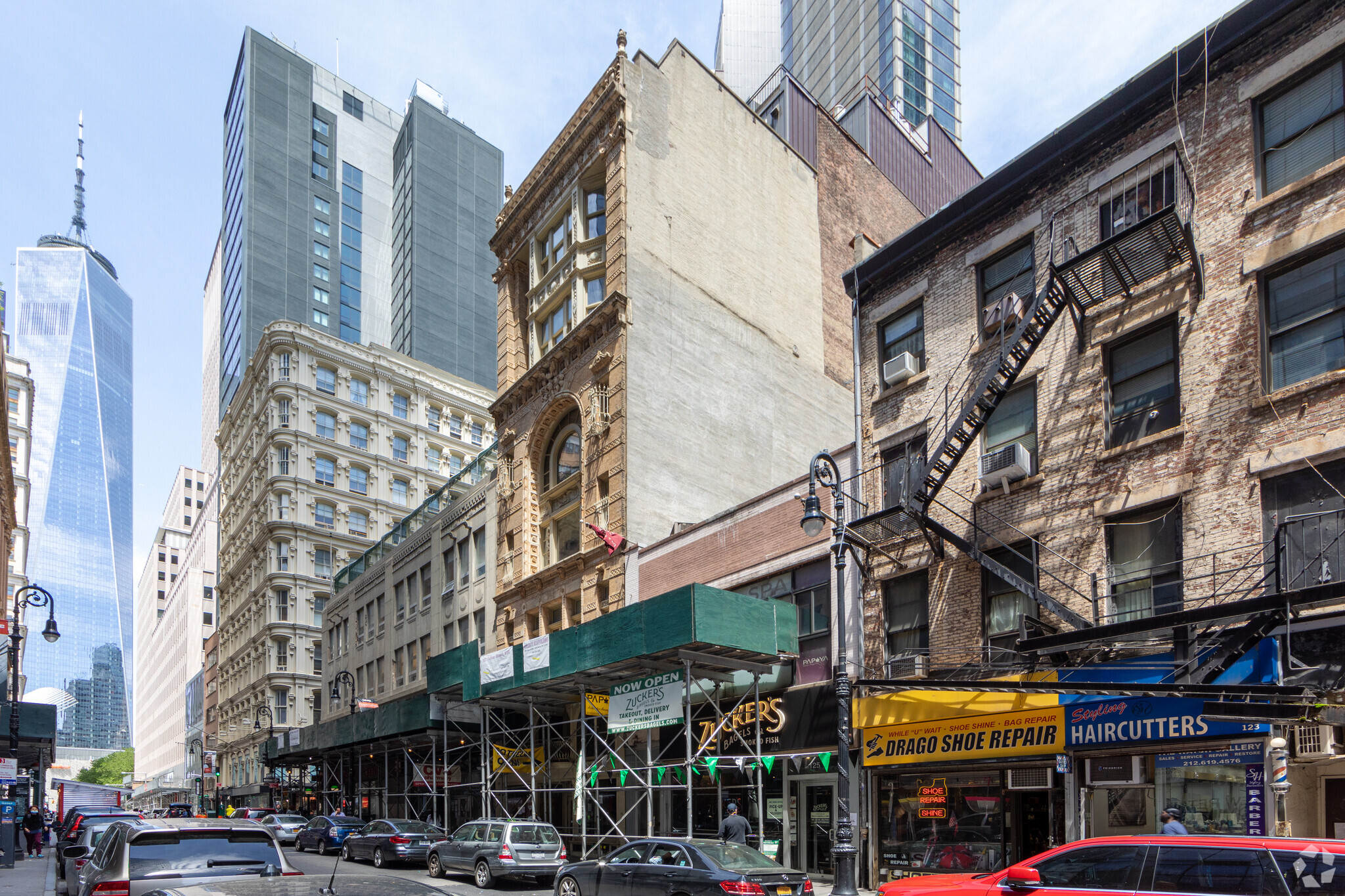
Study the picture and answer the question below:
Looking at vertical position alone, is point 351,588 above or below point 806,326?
below

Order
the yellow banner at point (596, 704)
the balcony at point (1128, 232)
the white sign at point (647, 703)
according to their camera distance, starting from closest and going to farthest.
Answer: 1. the balcony at point (1128, 232)
2. the white sign at point (647, 703)
3. the yellow banner at point (596, 704)

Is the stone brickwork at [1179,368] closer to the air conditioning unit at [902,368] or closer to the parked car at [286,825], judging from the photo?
the air conditioning unit at [902,368]

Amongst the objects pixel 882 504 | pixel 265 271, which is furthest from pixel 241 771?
pixel 882 504

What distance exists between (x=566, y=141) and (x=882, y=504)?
20.4 m

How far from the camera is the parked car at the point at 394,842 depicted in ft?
90.6

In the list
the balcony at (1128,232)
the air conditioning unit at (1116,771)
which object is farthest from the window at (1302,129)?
the air conditioning unit at (1116,771)

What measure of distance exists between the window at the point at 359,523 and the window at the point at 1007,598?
206ft

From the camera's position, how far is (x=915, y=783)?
19.9 metres

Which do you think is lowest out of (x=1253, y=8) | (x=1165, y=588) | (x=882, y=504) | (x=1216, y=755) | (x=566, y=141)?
(x=1216, y=755)

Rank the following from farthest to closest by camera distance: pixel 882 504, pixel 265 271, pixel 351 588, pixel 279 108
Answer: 1. pixel 279 108
2. pixel 265 271
3. pixel 351 588
4. pixel 882 504

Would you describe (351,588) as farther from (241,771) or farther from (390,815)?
(241,771)

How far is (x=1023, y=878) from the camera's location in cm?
983

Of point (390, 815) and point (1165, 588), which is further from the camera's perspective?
point (390, 815)

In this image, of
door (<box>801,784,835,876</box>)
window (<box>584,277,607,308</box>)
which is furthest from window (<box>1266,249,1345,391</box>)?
window (<box>584,277,607,308</box>)
